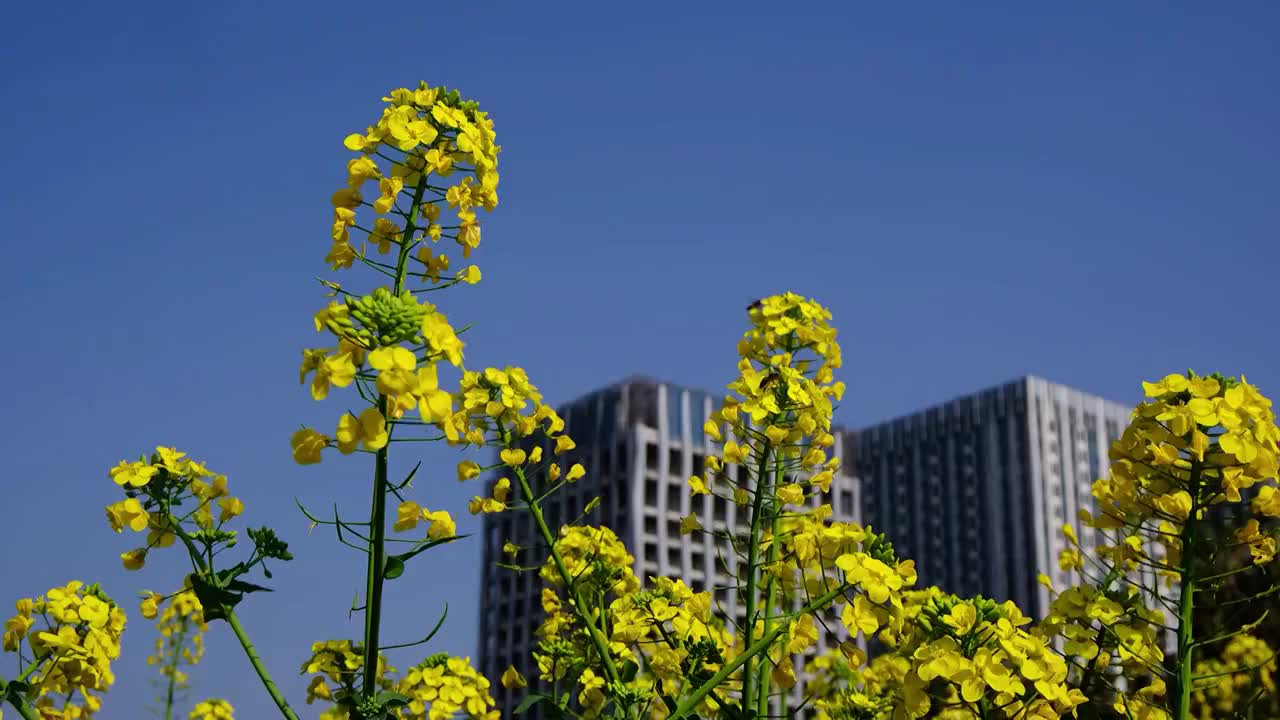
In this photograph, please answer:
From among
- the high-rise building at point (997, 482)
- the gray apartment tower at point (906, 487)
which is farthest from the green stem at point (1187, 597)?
the high-rise building at point (997, 482)

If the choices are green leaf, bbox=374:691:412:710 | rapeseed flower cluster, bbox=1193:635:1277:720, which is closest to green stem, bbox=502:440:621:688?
green leaf, bbox=374:691:412:710

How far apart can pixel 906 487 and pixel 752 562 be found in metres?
100

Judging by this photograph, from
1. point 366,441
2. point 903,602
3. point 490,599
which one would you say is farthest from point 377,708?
point 490,599

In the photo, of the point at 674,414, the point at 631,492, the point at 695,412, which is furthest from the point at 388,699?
the point at 695,412

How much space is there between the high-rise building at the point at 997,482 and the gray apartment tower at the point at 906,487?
0.11 meters

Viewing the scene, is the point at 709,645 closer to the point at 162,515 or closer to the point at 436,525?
the point at 436,525

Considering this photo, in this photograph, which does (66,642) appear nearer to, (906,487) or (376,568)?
(376,568)

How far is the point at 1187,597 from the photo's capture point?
4.02 metres

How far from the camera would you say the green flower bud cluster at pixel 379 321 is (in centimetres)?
260

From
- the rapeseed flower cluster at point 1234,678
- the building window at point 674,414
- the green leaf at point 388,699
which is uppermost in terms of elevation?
the building window at point 674,414

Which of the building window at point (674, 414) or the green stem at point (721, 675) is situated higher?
the building window at point (674, 414)

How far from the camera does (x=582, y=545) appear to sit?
5.25m

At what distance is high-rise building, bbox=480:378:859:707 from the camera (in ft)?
267

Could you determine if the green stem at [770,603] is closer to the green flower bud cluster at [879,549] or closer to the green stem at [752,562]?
the green stem at [752,562]
